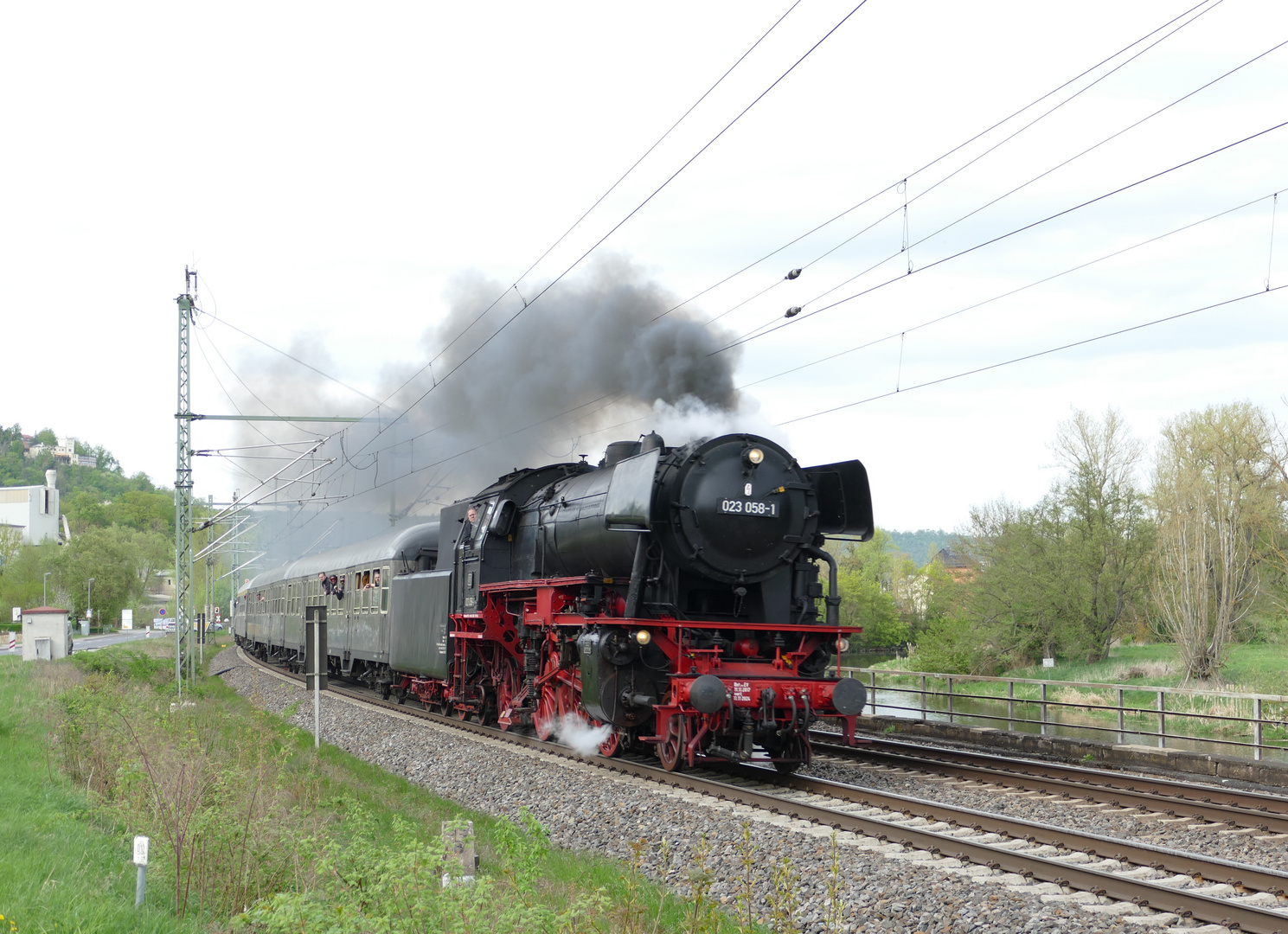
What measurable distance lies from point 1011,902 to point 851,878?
3.65 ft

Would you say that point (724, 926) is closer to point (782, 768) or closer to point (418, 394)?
point (782, 768)

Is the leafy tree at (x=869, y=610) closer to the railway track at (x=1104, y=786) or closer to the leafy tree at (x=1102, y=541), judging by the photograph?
the leafy tree at (x=1102, y=541)

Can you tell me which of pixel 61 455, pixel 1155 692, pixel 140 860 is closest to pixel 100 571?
pixel 1155 692

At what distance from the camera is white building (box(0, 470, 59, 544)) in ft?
354

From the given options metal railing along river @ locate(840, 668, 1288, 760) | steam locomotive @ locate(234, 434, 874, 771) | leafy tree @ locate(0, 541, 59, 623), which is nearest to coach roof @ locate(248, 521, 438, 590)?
steam locomotive @ locate(234, 434, 874, 771)

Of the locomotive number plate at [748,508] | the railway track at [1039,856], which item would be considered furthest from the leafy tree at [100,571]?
the railway track at [1039,856]

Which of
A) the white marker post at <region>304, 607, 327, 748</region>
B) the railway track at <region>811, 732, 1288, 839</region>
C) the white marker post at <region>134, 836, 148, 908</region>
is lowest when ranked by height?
the railway track at <region>811, 732, 1288, 839</region>

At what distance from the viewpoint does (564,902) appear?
653 centimetres

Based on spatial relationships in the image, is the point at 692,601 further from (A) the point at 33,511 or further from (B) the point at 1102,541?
(A) the point at 33,511

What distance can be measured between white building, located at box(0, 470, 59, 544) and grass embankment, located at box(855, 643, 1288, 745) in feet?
333

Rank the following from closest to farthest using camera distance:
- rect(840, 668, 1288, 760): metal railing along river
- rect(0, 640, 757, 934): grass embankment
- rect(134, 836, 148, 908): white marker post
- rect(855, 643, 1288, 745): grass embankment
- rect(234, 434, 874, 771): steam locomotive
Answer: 1. rect(0, 640, 757, 934): grass embankment
2. rect(134, 836, 148, 908): white marker post
3. rect(234, 434, 874, 771): steam locomotive
4. rect(840, 668, 1288, 760): metal railing along river
5. rect(855, 643, 1288, 745): grass embankment

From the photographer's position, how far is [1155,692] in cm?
1540

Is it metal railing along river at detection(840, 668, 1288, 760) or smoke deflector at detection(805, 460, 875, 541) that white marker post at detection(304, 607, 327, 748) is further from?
metal railing along river at detection(840, 668, 1288, 760)

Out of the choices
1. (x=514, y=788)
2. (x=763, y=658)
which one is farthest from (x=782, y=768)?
(x=514, y=788)
